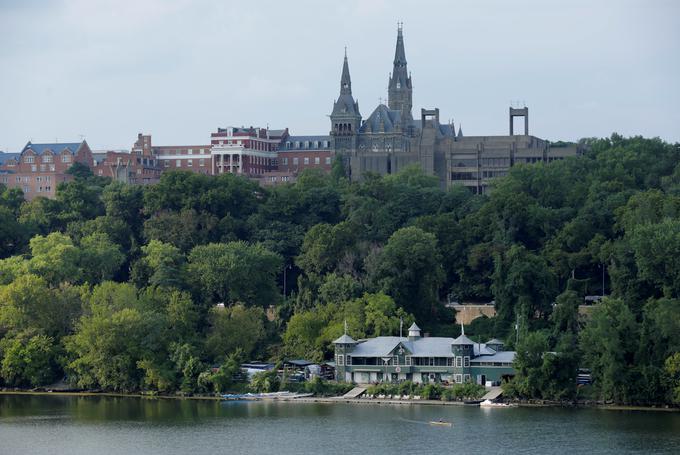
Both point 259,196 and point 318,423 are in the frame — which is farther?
point 259,196

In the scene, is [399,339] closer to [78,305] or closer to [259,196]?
[78,305]

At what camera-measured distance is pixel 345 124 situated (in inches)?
5635

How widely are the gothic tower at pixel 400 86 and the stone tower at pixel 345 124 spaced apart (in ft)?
14.3

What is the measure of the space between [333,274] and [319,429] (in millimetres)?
25065

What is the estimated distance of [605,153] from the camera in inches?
4877

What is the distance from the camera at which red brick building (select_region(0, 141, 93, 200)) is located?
140 metres

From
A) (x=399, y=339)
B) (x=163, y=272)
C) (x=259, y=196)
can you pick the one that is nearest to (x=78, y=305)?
(x=163, y=272)

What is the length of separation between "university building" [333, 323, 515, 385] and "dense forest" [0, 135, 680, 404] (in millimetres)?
2578

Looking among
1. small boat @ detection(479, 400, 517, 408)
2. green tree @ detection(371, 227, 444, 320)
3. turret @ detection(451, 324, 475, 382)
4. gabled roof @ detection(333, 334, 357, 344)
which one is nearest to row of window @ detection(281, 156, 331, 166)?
green tree @ detection(371, 227, 444, 320)

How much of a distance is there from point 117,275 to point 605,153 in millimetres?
38883

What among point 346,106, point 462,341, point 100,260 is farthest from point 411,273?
point 346,106

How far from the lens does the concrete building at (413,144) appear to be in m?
130

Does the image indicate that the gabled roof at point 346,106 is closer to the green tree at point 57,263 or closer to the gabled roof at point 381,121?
the gabled roof at point 381,121

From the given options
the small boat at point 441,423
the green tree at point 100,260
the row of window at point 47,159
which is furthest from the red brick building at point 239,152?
the small boat at point 441,423
